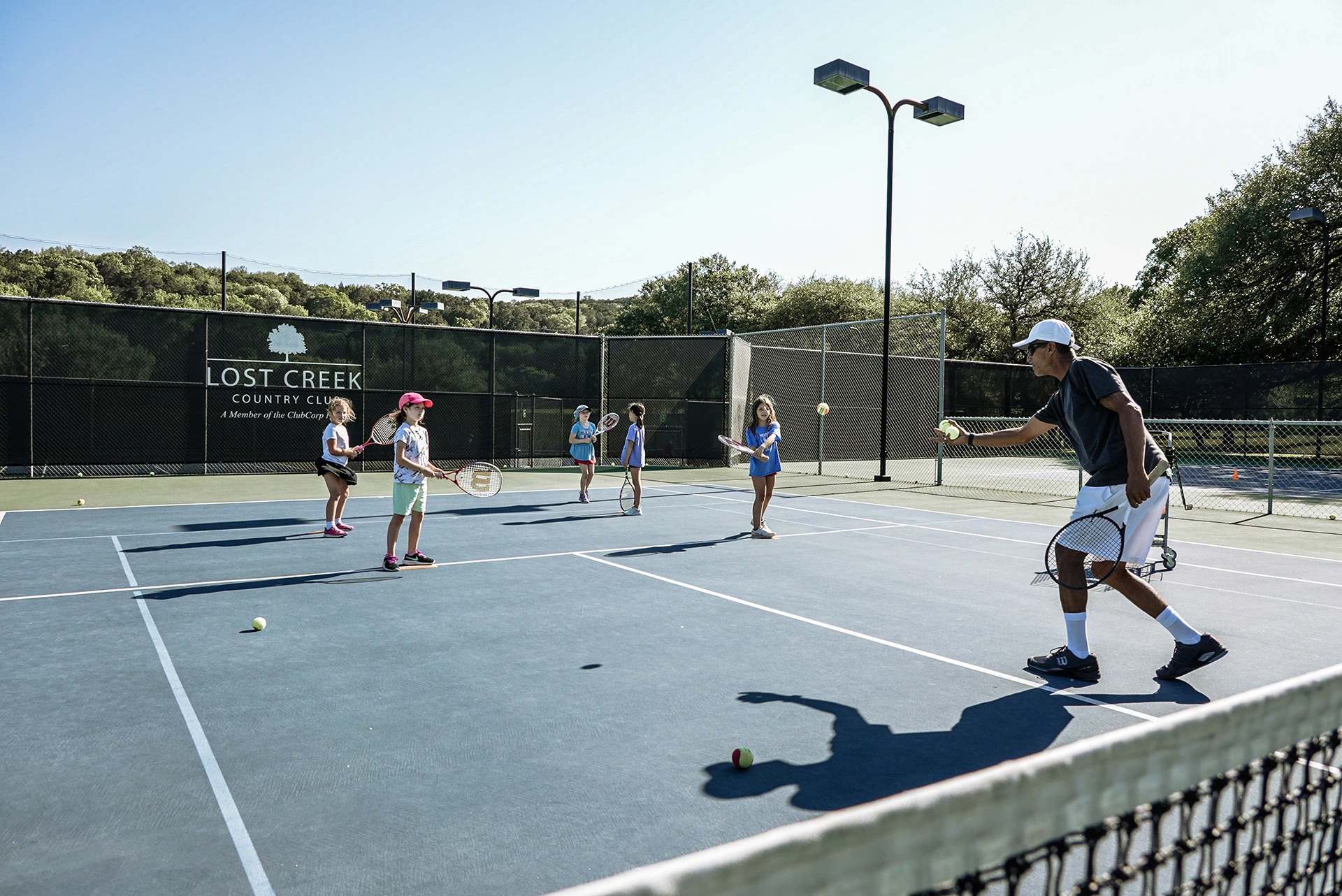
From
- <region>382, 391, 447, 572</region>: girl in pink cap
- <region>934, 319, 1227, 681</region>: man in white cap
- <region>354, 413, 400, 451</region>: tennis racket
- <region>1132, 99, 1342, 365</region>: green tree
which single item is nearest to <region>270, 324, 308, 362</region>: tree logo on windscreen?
<region>354, 413, 400, 451</region>: tennis racket

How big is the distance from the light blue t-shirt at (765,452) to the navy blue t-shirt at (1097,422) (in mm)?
4896

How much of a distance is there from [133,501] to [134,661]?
8.33 m

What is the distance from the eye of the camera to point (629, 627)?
544cm

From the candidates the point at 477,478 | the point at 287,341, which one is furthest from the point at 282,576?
the point at 287,341

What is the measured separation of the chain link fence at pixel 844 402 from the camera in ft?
72.9

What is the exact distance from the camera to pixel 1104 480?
443 cm

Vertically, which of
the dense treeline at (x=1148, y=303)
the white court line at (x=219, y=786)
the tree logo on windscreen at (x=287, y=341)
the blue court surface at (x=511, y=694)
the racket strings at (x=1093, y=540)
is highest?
the dense treeline at (x=1148, y=303)

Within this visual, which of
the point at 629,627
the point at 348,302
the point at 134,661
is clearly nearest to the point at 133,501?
the point at 134,661

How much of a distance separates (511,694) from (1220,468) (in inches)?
897

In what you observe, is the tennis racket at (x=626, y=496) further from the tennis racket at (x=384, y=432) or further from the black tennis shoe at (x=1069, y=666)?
the black tennis shoe at (x=1069, y=666)

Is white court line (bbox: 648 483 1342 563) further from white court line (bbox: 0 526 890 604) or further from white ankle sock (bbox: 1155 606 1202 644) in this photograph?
white ankle sock (bbox: 1155 606 1202 644)

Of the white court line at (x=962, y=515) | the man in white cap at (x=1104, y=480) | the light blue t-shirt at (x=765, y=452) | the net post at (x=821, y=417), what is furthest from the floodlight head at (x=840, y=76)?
the man in white cap at (x=1104, y=480)

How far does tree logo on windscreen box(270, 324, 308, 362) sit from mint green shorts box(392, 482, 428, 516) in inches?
433

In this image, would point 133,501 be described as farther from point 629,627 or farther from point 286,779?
point 286,779
